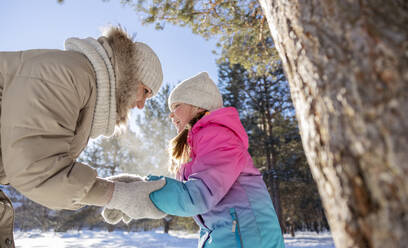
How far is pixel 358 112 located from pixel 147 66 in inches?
62.1

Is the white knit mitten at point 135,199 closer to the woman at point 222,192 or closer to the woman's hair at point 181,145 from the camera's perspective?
the woman at point 222,192

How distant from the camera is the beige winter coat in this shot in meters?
0.93

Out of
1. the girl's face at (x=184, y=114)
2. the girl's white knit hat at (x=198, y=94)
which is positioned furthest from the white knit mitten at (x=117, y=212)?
the girl's white knit hat at (x=198, y=94)

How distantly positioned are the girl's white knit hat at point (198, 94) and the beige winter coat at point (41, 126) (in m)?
1.32

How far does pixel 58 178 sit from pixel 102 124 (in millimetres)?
520

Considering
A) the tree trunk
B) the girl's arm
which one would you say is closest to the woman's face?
the girl's arm

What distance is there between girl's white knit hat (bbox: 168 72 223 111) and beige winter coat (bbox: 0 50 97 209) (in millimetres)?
1319

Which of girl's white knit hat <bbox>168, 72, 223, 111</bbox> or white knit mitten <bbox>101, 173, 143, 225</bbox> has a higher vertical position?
girl's white knit hat <bbox>168, 72, 223, 111</bbox>

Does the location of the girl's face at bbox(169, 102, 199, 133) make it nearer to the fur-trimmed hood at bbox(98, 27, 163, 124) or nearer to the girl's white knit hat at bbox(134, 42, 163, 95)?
the girl's white knit hat at bbox(134, 42, 163, 95)

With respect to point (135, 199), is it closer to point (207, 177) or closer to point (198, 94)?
point (207, 177)

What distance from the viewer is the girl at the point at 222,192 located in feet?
4.28

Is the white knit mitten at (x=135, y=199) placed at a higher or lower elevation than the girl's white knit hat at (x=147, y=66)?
lower

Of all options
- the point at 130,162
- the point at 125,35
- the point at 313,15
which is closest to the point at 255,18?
the point at 125,35

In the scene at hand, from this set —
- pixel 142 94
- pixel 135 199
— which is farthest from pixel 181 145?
pixel 135 199
